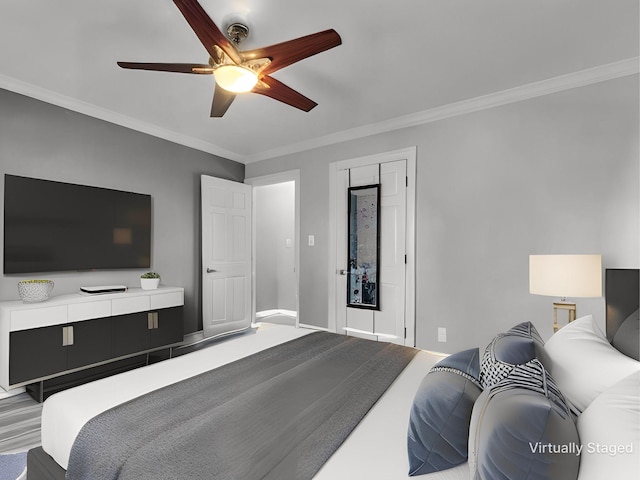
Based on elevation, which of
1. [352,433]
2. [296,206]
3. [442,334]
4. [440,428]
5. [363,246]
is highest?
[296,206]

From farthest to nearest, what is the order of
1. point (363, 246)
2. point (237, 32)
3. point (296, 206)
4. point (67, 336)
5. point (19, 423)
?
1. point (296, 206)
2. point (363, 246)
3. point (67, 336)
4. point (19, 423)
5. point (237, 32)

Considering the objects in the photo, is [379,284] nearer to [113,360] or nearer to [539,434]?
[113,360]

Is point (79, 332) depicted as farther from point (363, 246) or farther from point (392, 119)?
point (392, 119)

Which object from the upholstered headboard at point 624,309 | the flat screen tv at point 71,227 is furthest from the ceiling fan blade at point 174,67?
the upholstered headboard at point 624,309

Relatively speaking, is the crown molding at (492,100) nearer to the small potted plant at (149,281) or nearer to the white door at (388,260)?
the white door at (388,260)

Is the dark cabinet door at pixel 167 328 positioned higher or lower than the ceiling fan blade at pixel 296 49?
lower

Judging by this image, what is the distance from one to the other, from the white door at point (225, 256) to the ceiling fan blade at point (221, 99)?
6.11 feet

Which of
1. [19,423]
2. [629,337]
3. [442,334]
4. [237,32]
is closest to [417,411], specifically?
[629,337]

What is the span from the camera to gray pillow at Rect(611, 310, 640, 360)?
1951 millimetres

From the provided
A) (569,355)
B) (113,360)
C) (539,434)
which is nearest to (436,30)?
(569,355)

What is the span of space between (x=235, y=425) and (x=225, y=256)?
3623 mm

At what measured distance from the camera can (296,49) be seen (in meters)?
1.83

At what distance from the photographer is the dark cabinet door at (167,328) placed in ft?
11.3

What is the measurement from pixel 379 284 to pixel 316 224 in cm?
113
